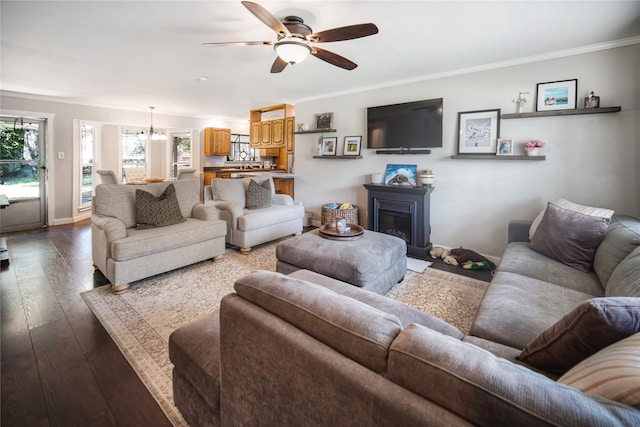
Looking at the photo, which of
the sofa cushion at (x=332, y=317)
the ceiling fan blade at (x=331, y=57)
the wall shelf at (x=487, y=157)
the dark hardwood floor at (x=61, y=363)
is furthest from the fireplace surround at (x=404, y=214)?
the dark hardwood floor at (x=61, y=363)

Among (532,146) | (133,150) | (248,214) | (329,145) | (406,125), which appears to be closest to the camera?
(532,146)

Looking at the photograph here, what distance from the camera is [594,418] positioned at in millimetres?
532

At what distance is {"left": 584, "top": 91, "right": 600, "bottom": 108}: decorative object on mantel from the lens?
296 cm

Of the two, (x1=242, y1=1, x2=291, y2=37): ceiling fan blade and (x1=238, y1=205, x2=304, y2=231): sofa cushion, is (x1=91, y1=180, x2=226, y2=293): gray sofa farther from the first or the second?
(x1=242, y1=1, x2=291, y2=37): ceiling fan blade

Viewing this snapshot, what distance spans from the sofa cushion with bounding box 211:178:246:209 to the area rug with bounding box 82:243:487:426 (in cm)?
111

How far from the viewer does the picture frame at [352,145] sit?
4863mm

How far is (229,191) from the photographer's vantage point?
446 centimetres

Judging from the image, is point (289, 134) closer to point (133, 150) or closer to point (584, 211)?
point (133, 150)

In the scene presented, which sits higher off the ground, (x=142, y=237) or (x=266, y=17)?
(x=266, y=17)

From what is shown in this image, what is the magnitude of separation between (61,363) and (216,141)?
284 inches

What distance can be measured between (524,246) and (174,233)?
11.2ft

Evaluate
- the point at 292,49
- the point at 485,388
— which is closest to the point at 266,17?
the point at 292,49

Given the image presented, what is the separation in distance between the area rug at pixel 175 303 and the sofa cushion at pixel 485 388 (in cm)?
134

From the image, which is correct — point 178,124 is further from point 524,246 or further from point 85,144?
point 524,246
